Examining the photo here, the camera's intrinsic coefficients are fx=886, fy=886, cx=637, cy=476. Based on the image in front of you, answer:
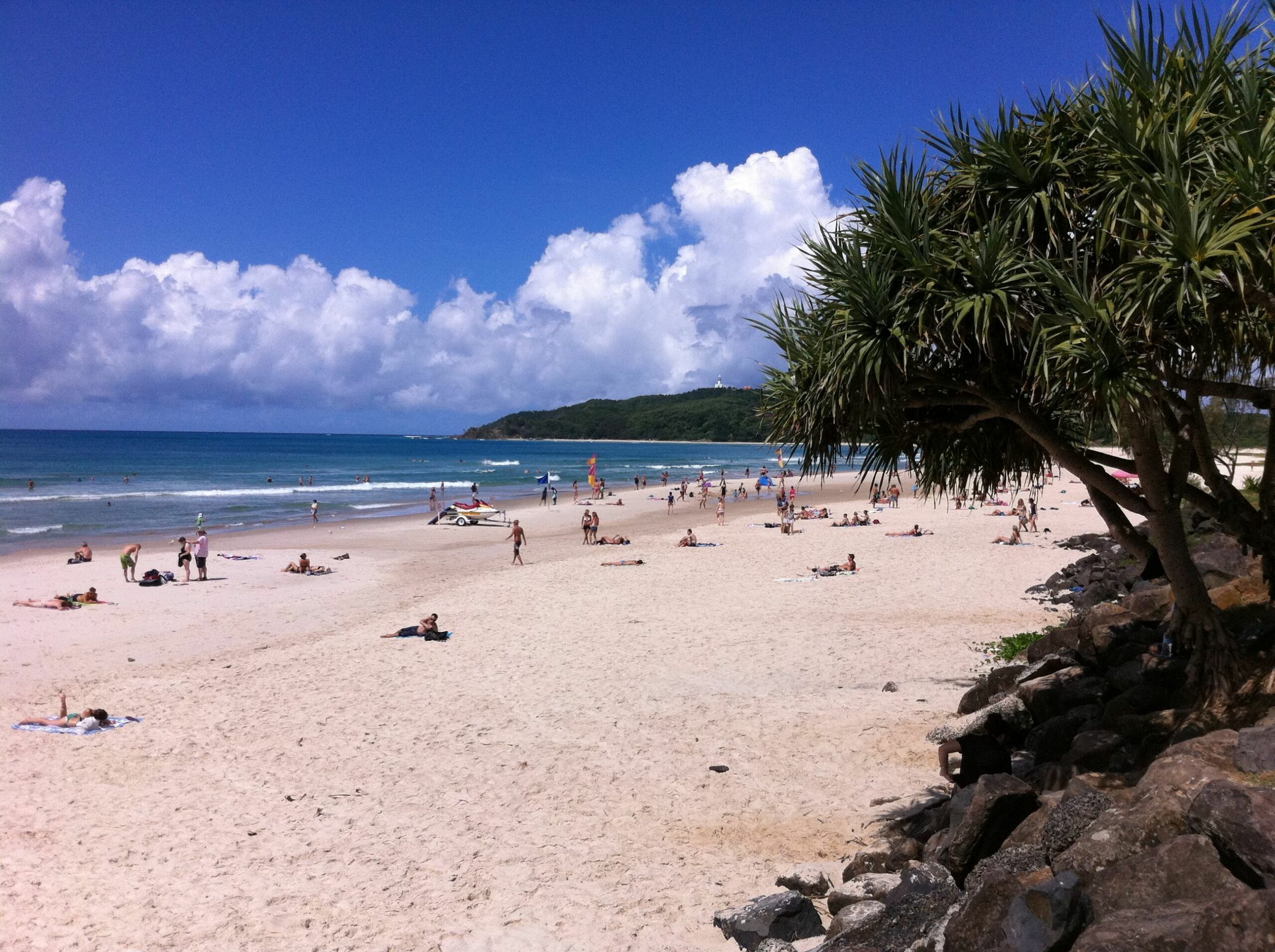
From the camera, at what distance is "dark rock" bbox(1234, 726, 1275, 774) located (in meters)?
4.21

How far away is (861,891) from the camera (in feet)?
17.9

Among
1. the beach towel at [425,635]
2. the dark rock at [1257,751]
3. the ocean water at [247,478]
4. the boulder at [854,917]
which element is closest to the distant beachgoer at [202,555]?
the beach towel at [425,635]

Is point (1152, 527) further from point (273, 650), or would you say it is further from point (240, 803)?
point (273, 650)

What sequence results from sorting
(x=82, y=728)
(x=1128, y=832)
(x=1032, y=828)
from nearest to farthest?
(x=1128, y=832)
(x=1032, y=828)
(x=82, y=728)

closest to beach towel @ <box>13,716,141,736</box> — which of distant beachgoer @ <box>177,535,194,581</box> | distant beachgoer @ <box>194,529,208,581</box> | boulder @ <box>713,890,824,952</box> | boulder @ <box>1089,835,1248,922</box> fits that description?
boulder @ <box>713,890,824,952</box>

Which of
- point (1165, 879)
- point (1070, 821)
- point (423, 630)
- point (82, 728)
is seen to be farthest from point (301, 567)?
point (1165, 879)

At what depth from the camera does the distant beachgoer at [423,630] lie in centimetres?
1459

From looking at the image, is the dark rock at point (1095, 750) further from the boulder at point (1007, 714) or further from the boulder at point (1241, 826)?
the boulder at point (1241, 826)

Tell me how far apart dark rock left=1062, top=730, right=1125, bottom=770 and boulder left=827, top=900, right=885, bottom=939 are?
6.22 feet

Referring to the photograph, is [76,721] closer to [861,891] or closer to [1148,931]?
[861,891]

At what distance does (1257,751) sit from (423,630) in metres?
12.3

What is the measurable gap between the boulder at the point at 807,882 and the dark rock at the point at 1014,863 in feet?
5.37

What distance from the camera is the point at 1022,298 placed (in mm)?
6090

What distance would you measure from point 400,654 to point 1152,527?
34.5 feet
